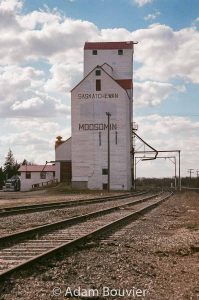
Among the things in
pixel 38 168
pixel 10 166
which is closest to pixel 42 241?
pixel 38 168

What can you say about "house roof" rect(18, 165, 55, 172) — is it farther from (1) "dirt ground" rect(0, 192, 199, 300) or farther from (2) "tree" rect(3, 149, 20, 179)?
(1) "dirt ground" rect(0, 192, 199, 300)

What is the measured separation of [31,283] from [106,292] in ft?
3.66

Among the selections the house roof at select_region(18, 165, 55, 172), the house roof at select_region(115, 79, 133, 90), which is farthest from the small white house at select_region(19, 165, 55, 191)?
the house roof at select_region(115, 79, 133, 90)

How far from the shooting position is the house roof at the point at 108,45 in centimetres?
8169

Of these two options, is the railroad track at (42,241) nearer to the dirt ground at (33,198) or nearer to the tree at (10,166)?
the dirt ground at (33,198)

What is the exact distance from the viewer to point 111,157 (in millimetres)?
70625

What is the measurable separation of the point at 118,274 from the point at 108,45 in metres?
75.7

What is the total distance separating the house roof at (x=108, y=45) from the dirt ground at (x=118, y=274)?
233ft

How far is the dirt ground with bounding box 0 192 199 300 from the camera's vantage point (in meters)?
6.90

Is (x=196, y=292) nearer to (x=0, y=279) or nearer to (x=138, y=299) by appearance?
(x=138, y=299)

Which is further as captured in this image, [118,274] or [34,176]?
[34,176]

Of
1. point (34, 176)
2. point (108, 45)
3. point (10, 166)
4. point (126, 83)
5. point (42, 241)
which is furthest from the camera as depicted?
point (10, 166)

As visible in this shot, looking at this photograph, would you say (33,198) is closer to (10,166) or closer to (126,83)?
(126,83)

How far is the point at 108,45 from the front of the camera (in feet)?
268
